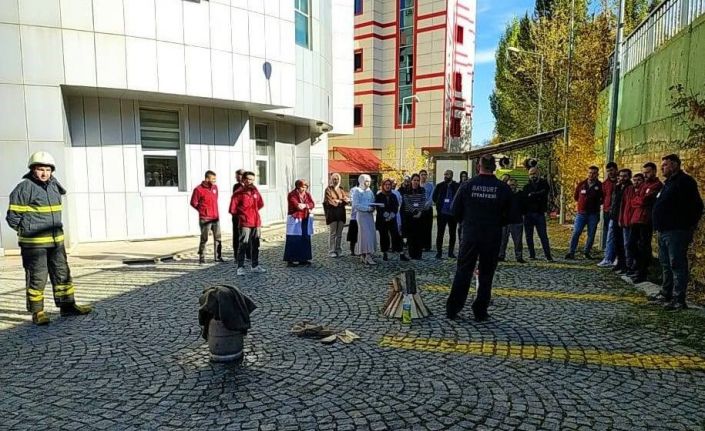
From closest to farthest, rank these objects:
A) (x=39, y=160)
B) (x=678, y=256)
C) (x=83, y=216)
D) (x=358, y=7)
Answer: (x=39, y=160), (x=678, y=256), (x=83, y=216), (x=358, y=7)

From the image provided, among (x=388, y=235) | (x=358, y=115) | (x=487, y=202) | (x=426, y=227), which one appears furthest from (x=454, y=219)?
(x=358, y=115)

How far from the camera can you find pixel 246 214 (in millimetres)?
8375

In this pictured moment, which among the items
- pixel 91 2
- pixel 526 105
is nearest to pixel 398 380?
pixel 91 2

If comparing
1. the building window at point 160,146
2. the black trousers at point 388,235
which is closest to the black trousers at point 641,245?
the black trousers at point 388,235

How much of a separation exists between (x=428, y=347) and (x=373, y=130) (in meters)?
32.2

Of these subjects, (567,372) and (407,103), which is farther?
(407,103)

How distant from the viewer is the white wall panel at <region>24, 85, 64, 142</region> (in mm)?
9930

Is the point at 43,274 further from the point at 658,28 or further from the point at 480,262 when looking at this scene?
the point at 658,28

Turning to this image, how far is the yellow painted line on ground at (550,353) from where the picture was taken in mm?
4359

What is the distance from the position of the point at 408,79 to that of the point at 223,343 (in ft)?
111

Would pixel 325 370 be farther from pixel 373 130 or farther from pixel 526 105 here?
pixel 373 130

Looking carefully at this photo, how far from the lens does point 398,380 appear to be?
406 centimetres

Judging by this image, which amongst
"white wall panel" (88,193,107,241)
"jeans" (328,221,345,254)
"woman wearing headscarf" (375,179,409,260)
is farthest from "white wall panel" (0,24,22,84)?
"woman wearing headscarf" (375,179,409,260)

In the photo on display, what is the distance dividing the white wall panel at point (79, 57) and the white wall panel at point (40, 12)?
1.00ft
